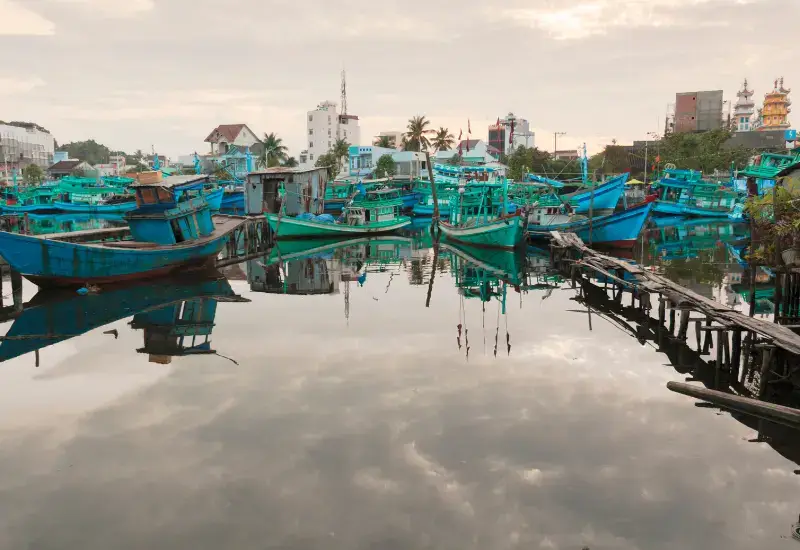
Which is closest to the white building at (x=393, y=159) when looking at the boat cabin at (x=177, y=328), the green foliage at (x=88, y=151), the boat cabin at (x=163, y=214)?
the boat cabin at (x=163, y=214)

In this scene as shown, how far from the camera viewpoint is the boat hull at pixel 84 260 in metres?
17.6

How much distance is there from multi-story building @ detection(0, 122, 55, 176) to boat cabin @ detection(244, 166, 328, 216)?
68.2 meters

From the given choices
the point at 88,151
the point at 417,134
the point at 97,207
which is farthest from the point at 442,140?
the point at 88,151

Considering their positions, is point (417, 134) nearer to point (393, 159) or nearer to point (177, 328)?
point (393, 159)

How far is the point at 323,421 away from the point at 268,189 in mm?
30448

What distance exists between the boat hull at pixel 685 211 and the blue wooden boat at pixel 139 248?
36.8 meters

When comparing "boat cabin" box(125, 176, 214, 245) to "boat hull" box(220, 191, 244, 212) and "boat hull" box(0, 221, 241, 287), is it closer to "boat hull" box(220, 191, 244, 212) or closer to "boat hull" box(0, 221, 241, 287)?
"boat hull" box(0, 221, 241, 287)

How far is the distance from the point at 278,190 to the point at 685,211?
32645 mm

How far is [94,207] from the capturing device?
5272 cm

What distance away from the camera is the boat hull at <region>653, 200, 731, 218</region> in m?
48.8

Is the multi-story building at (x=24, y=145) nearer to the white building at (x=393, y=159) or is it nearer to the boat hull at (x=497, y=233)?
the white building at (x=393, y=159)

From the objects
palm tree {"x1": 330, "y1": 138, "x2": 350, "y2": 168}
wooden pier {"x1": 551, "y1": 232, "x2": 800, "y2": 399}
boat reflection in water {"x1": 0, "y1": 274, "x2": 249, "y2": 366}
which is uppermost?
palm tree {"x1": 330, "y1": 138, "x2": 350, "y2": 168}

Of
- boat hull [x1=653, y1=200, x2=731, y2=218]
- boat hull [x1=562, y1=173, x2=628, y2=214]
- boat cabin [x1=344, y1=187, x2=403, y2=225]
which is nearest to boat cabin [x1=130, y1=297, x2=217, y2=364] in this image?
boat cabin [x1=344, y1=187, x2=403, y2=225]

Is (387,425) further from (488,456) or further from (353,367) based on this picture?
(353,367)
